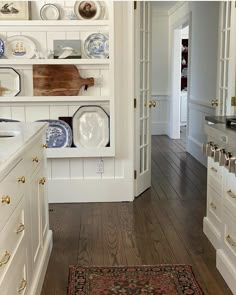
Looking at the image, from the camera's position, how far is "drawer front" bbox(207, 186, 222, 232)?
285 cm

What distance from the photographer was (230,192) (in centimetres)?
252

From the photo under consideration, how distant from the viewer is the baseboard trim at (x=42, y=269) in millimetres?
2256

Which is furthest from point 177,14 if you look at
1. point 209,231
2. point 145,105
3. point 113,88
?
point 209,231

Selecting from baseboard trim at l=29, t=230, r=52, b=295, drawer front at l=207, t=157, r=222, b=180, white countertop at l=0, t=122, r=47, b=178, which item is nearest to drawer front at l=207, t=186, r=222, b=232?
drawer front at l=207, t=157, r=222, b=180

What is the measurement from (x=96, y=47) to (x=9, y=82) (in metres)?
0.89

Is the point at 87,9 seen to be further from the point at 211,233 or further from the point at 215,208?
the point at 211,233

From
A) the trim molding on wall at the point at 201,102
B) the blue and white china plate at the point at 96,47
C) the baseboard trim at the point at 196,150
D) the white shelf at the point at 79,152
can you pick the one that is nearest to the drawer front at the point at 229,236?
the white shelf at the point at 79,152

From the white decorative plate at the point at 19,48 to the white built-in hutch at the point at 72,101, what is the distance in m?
0.05

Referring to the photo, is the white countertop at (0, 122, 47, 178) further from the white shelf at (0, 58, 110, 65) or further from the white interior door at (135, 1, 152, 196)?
the white interior door at (135, 1, 152, 196)

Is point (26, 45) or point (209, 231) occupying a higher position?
point (26, 45)

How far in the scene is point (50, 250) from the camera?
2980 mm

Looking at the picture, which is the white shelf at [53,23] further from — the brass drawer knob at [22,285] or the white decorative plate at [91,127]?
the brass drawer knob at [22,285]

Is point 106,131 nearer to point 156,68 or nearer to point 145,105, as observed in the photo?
point 145,105

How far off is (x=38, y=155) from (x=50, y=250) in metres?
0.81
